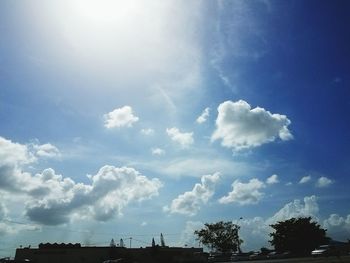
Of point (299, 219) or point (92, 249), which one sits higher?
point (299, 219)

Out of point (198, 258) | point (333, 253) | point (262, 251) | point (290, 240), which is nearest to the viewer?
point (333, 253)

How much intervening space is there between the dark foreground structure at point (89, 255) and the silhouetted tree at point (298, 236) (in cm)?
2515

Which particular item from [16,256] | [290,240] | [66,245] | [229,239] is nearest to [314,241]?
[290,240]

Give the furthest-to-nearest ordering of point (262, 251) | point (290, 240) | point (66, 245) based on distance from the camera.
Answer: point (262, 251) → point (290, 240) → point (66, 245)

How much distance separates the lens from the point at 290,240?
101m

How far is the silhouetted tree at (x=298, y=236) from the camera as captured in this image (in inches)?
3969

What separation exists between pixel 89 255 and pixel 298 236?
5216 centimetres

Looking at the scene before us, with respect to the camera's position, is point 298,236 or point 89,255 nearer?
point 89,255

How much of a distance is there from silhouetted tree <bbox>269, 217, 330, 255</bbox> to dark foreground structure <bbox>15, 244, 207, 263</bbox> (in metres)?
25.1

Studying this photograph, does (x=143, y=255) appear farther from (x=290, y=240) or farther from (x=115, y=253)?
(x=290, y=240)

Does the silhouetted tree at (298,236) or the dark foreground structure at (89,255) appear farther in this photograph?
the silhouetted tree at (298,236)

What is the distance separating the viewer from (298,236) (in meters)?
101

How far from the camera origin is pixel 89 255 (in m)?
88.7

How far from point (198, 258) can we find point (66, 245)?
101ft
